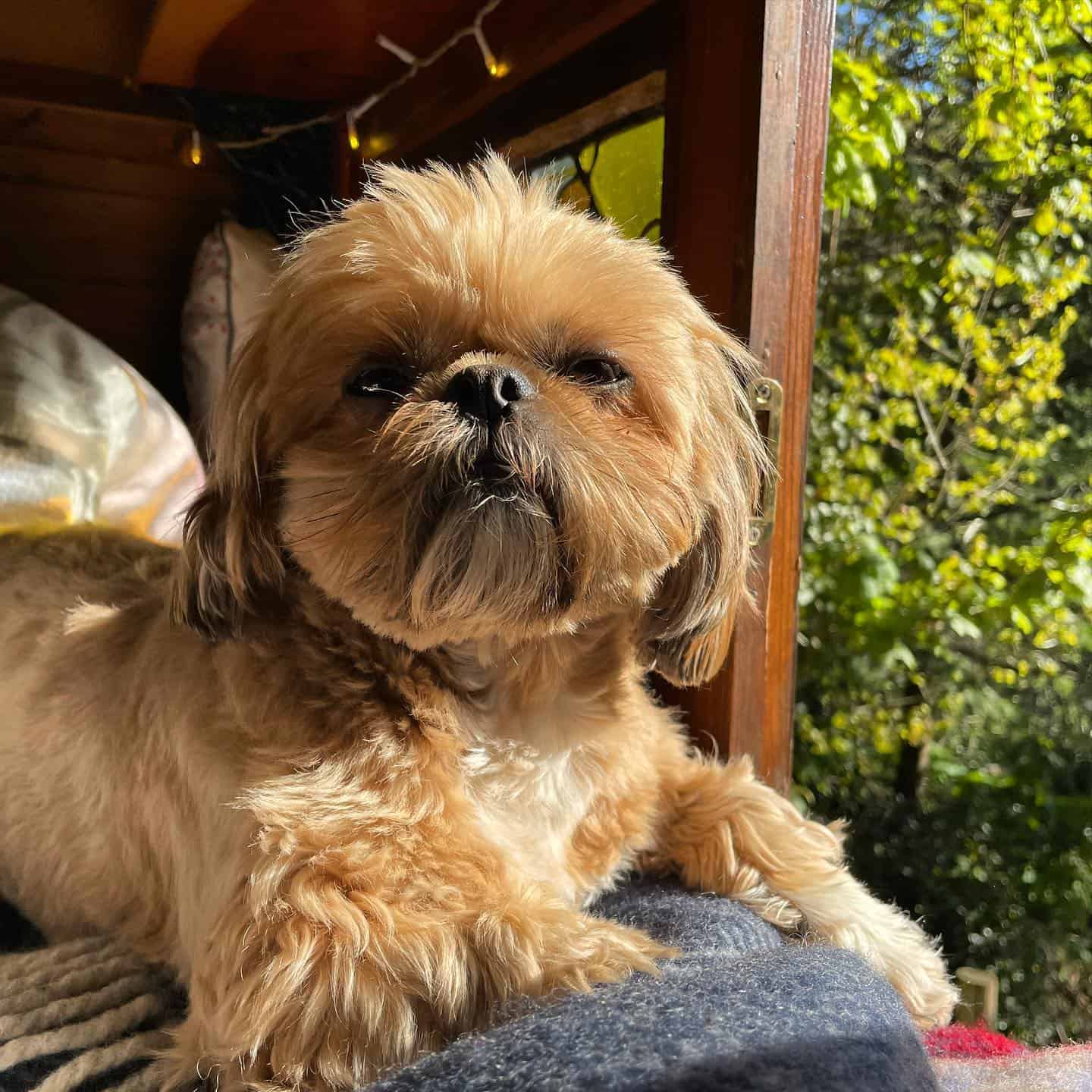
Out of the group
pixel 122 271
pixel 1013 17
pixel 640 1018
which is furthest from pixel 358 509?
pixel 1013 17

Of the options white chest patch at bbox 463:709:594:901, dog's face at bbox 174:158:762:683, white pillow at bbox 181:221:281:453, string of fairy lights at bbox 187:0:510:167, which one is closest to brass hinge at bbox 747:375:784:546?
dog's face at bbox 174:158:762:683

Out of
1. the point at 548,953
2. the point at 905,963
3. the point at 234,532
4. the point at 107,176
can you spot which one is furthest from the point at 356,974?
the point at 107,176

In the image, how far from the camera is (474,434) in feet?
→ 3.43

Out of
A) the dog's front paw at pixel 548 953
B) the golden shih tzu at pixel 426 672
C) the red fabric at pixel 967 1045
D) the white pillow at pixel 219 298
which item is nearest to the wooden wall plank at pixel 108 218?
the white pillow at pixel 219 298

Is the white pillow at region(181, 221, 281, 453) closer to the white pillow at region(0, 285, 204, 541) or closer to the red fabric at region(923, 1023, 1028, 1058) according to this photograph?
the white pillow at region(0, 285, 204, 541)

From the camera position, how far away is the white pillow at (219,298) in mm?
2510

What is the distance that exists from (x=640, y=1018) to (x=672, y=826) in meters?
0.60

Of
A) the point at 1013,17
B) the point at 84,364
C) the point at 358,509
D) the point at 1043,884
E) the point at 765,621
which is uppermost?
the point at 1013,17

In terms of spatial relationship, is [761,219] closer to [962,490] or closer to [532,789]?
[532,789]

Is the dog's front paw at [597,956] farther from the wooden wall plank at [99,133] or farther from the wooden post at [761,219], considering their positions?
the wooden wall plank at [99,133]

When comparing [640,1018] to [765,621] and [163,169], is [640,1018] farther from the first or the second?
[163,169]

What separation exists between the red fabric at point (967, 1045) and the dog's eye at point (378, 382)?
1140mm

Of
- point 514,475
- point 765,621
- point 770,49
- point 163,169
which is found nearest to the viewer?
point 514,475

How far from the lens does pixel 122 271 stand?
2627 millimetres
